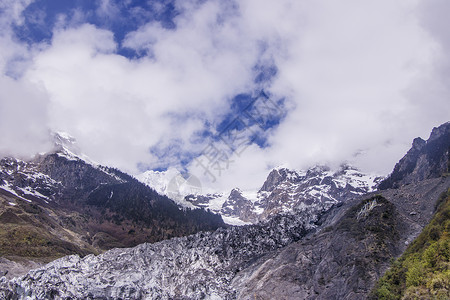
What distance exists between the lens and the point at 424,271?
3431 centimetres

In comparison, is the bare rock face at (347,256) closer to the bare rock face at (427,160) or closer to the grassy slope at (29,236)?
the grassy slope at (29,236)

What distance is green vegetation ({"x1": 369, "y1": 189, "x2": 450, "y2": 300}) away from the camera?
30734 mm

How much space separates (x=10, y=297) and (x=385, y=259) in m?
77.1

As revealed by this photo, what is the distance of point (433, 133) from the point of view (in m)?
189

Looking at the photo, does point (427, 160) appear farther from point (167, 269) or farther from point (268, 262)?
point (167, 269)

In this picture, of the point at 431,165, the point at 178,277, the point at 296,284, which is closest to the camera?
the point at 296,284

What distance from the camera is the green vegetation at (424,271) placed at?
101 feet

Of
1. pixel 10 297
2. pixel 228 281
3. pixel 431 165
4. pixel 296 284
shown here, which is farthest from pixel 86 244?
pixel 431 165

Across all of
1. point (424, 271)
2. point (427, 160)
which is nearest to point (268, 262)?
point (424, 271)

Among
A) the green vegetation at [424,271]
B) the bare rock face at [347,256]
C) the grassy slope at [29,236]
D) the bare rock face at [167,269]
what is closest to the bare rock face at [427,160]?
the bare rock face at [167,269]

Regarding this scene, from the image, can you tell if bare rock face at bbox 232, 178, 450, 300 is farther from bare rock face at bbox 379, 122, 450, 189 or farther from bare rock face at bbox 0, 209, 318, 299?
bare rock face at bbox 379, 122, 450, 189

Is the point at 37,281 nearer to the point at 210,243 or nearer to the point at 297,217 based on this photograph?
the point at 210,243

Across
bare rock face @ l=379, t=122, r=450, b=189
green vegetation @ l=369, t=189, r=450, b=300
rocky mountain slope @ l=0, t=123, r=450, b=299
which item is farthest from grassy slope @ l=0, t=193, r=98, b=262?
bare rock face @ l=379, t=122, r=450, b=189

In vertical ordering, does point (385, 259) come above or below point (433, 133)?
below
